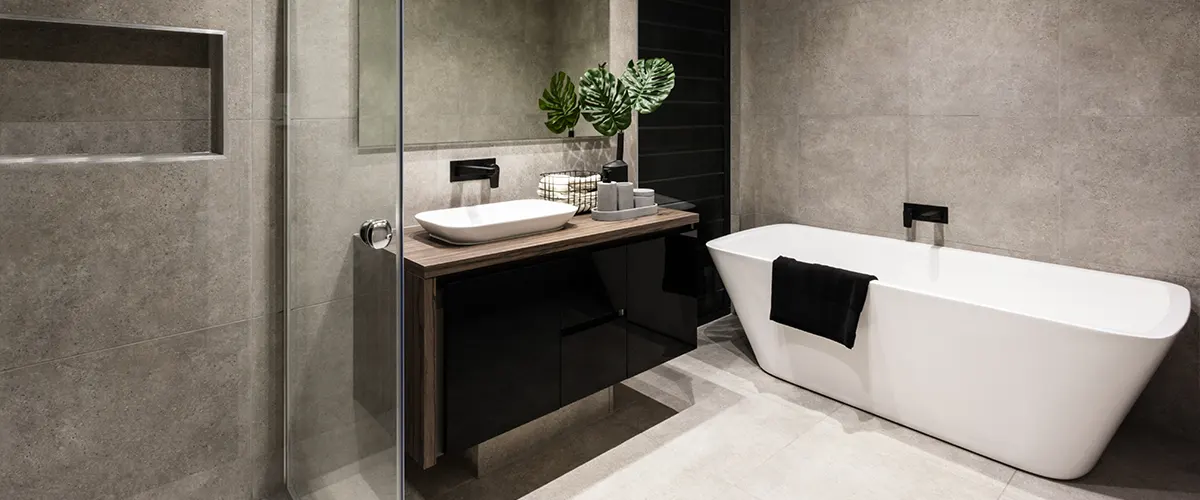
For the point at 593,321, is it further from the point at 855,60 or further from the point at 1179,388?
the point at 1179,388

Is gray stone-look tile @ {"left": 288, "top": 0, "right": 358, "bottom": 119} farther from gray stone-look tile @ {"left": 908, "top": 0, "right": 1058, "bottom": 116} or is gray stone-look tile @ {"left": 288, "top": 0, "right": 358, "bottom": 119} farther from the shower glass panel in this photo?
gray stone-look tile @ {"left": 908, "top": 0, "right": 1058, "bottom": 116}

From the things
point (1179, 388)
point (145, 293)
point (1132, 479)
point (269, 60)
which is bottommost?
point (1132, 479)

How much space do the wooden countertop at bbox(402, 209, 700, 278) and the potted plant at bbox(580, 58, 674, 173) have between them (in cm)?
51

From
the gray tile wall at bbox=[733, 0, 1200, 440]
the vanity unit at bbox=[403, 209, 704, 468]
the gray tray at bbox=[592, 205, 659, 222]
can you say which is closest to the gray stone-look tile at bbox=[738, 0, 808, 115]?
the gray tile wall at bbox=[733, 0, 1200, 440]

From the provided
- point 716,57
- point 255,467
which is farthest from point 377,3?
point 716,57

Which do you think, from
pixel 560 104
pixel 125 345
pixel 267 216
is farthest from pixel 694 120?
pixel 125 345

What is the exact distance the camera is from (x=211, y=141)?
184 cm

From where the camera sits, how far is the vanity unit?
188 centimetres

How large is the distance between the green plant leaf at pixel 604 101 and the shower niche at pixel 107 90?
1478 mm

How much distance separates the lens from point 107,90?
5.48 ft

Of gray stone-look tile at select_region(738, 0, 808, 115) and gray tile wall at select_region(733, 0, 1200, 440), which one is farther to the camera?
gray stone-look tile at select_region(738, 0, 808, 115)

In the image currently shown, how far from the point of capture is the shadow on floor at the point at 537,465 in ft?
7.10

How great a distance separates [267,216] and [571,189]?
44.9 inches

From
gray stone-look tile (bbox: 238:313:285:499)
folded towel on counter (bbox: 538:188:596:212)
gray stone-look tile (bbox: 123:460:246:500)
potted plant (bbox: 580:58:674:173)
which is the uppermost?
potted plant (bbox: 580:58:674:173)
